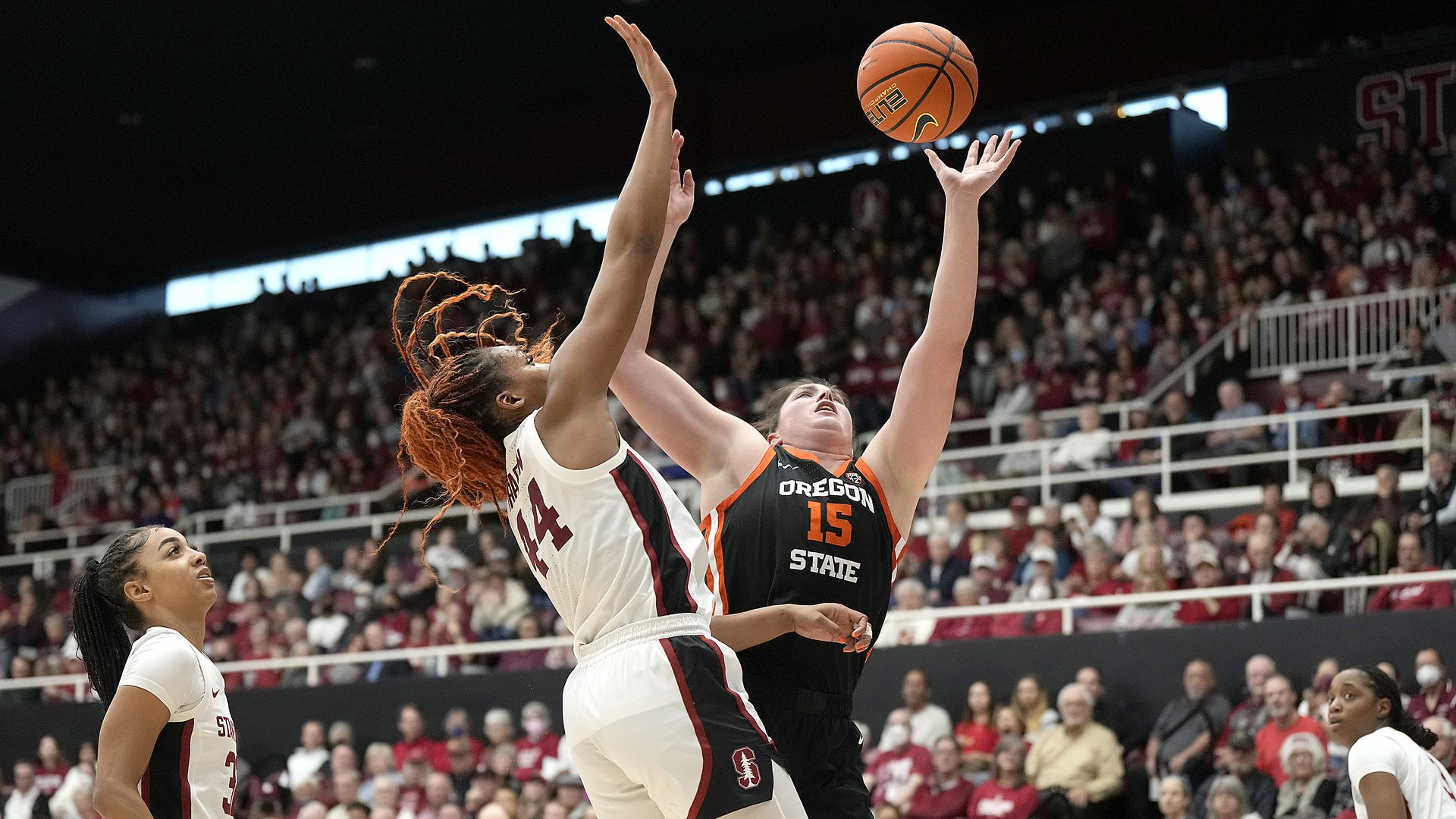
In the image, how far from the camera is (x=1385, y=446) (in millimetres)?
11320

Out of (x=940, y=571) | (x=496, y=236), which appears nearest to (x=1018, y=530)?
(x=940, y=571)

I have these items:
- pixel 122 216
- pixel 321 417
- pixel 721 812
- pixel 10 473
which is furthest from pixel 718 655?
pixel 122 216

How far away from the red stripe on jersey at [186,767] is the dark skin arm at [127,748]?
7 cm

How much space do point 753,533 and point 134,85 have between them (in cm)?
1897

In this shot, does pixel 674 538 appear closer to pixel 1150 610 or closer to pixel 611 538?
pixel 611 538

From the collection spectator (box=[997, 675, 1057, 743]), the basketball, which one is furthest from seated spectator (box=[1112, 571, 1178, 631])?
→ the basketball

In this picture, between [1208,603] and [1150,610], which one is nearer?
[1208,603]

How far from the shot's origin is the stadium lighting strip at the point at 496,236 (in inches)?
748

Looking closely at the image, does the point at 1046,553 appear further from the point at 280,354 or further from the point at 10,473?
the point at 10,473

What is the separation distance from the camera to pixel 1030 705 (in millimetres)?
10281

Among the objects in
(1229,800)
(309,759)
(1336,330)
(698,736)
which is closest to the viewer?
(698,736)

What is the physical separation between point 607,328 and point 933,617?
Result: 759 centimetres

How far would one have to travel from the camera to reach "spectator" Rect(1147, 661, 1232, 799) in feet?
30.8

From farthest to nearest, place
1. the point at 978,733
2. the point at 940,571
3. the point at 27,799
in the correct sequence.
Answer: the point at 27,799 < the point at 940,571 < the point at 978,733
